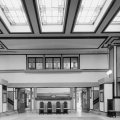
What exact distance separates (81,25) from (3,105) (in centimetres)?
715

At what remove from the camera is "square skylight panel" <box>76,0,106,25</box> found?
10198 mm

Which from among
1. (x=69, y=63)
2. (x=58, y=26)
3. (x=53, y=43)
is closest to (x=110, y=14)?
(x=58, y=26)

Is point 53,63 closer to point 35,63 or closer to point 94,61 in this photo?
point 35,63

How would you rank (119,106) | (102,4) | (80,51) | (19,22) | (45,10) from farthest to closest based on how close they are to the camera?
(80,51) → (119,106) → (19,22) → (45,10) → (102,4)

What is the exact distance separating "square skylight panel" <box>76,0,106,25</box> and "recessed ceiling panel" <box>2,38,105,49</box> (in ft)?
6.82

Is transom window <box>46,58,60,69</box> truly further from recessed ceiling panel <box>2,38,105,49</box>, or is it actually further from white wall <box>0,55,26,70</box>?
recessed ceiling panel <box>2,38,105,49</box>

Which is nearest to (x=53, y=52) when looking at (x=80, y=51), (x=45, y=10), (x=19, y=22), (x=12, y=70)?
(x=80, y=51)

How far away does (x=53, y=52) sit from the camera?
17781 mm

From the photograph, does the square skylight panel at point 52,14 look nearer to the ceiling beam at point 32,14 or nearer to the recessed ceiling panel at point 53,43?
the ceiling beam at point 32,14

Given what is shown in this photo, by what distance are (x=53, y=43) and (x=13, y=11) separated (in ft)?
15.1

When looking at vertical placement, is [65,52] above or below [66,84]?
above

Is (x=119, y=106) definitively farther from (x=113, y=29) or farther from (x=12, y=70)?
(x=12, y=70)

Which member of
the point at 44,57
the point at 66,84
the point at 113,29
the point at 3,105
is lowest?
the point at 3,105

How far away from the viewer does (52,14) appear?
1147 centimetres
